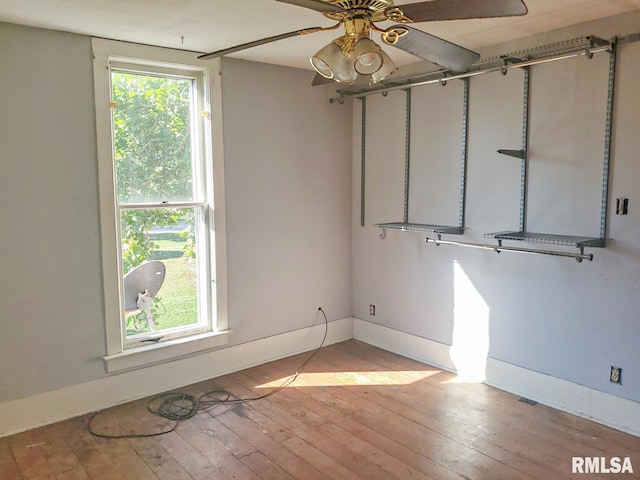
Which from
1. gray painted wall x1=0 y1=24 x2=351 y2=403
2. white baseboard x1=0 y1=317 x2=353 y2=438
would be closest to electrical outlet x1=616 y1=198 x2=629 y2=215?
gray painted wall x1=0 y1=24 x2=351 y2=403

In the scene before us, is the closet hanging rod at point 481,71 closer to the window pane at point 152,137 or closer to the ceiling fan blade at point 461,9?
the window pane at point 152,137

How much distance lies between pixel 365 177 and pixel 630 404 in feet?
8.35

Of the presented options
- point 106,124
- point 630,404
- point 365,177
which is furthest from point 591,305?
point 106,124

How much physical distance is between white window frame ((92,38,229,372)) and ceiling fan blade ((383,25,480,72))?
197cm

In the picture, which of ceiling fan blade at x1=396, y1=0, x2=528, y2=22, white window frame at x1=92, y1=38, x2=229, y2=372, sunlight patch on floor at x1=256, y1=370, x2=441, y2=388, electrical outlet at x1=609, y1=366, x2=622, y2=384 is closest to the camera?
ceiling fan blade at x1=396, y1=0, x2=528, y2=22

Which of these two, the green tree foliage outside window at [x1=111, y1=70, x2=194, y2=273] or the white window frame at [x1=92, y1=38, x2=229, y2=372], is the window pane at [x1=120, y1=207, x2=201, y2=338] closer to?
the green tree foliage outside window at [x1=111, y1=70, x2=194, y2=273]

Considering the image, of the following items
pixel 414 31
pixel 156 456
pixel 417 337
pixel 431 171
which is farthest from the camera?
pixel 417 337

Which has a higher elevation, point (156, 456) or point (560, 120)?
point (560, 120)

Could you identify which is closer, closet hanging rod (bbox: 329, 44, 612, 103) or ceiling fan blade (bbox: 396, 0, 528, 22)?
ceiling fan blade (bbox: 396, 0, 528, 22)

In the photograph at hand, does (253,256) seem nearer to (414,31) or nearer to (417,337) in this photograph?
(417,337)

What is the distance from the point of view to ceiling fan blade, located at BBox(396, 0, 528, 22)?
1.62 meters

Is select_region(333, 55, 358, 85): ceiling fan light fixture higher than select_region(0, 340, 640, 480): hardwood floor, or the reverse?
select_region(333, 55, 358, 85): ceiling fan light fixture

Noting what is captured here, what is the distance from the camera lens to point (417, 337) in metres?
4.27

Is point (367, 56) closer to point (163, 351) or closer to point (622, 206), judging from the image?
point (622, 206)
